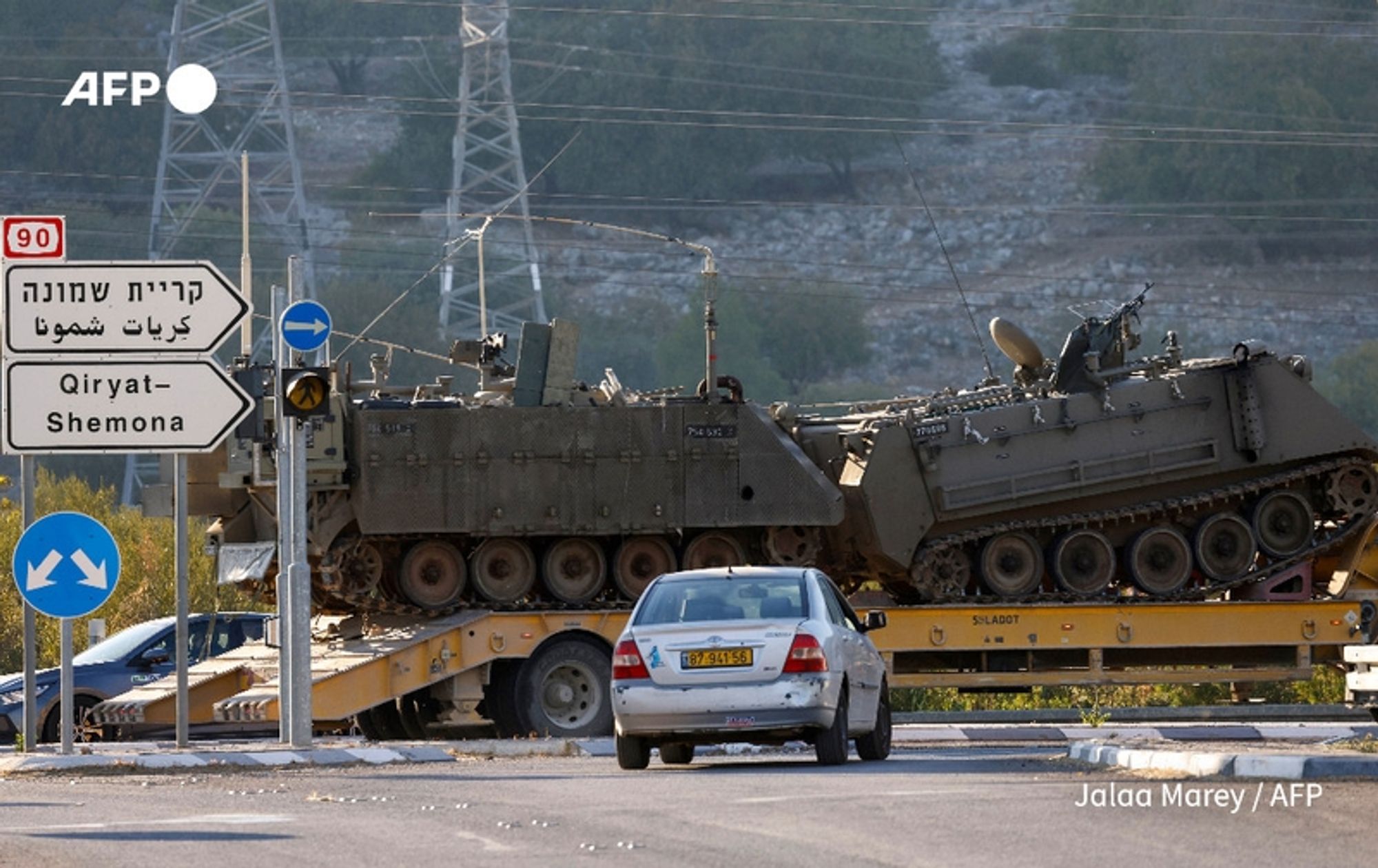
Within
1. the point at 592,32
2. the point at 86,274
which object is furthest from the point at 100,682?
the point at 592,32

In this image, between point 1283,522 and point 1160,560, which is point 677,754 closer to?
point 1160,560

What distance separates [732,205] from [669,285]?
617cm

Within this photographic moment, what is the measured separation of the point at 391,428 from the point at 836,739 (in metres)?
8.38

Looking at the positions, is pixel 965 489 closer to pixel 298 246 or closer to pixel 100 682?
pixel 100 682

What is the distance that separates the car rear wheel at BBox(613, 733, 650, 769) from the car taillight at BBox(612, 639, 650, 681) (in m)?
0.49

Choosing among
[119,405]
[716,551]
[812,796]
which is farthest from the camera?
[716,551]

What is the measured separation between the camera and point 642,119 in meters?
104

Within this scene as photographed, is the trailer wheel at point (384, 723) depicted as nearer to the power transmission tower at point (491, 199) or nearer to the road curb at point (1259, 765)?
the road curb at point (1259, 765)

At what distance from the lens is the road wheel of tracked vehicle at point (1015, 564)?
26.3 m

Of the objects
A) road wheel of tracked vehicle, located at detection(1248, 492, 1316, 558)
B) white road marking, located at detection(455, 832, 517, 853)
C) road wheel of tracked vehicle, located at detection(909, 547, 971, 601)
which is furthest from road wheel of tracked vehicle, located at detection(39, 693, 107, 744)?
white road marking, located at detection(455, 832, 517, 853)

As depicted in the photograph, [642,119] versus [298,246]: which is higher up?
[642,119]

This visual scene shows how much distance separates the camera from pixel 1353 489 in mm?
27375

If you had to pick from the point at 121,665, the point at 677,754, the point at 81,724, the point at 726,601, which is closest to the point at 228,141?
the point at 121,665

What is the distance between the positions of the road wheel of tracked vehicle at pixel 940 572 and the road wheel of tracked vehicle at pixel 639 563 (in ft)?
7.73
